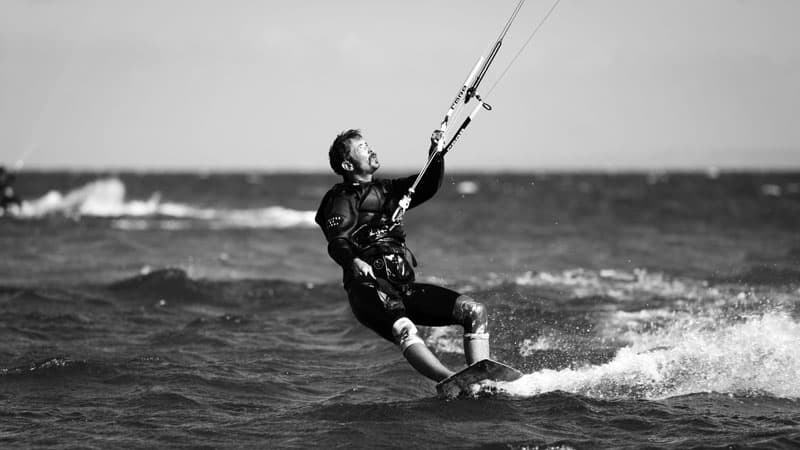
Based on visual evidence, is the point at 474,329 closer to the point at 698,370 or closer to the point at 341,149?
the point at 341,149

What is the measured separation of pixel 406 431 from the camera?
21.6 feet

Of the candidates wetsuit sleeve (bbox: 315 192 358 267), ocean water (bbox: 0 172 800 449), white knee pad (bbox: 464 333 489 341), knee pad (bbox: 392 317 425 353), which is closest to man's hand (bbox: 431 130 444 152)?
wetsuit sleeve (bbox: 315 192 358 267)

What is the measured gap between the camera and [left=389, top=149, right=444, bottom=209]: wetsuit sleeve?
23.6 feet

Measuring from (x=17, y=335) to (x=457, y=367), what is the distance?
534 centimetres

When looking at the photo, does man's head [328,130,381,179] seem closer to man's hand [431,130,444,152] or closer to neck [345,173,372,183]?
neck [345,173,372,183]

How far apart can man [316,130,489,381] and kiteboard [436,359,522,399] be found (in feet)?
0.35

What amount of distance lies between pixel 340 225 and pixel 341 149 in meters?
0.61

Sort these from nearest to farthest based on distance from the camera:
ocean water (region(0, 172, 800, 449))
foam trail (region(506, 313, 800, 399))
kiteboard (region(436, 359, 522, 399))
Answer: ocean water (region(0, 172, 800, 449)) < kiteboard (region(436, 359, 522, 399)) < foam trail (region(506, 313, 800, 399))

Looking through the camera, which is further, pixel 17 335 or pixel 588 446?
pixel 17 335

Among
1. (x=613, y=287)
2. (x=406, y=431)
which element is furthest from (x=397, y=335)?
(x=613, y=287)

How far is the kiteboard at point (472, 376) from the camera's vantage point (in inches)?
273

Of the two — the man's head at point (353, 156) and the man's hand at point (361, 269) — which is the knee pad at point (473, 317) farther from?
→ the man's head at point (353, 156)

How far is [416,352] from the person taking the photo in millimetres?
6961

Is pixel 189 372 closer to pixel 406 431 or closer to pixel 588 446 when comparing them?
pixel 406 431
